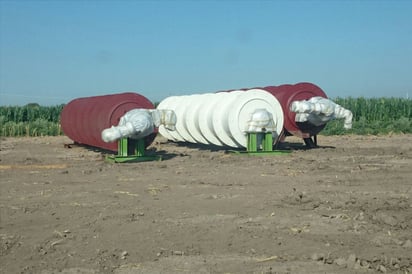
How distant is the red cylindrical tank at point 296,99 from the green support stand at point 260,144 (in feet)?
3.80

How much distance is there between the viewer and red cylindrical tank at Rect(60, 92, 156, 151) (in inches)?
647

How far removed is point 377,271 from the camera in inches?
221

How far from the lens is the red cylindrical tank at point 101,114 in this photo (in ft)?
53.9

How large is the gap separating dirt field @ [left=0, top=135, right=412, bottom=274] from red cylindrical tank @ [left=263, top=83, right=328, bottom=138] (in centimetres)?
313

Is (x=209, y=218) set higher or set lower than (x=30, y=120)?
lower

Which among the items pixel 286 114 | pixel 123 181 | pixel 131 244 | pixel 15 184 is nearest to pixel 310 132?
pixel 286 114

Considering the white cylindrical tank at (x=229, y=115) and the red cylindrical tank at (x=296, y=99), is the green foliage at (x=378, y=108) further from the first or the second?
the white cylindrical tank at (x=229, y=115)

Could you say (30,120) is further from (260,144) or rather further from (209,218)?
(209,218)

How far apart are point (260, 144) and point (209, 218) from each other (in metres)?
9.06

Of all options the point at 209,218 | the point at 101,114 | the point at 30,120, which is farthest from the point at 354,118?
the point at 209,218

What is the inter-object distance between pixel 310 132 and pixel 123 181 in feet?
25.7

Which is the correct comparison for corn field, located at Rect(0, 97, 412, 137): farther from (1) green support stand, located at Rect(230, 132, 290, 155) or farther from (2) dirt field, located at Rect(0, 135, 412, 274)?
(2) dirt field, located at Rect(0, 135, 412, 274)

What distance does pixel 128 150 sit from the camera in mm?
16344

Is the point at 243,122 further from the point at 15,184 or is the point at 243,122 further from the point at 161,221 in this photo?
the point at 161,221
